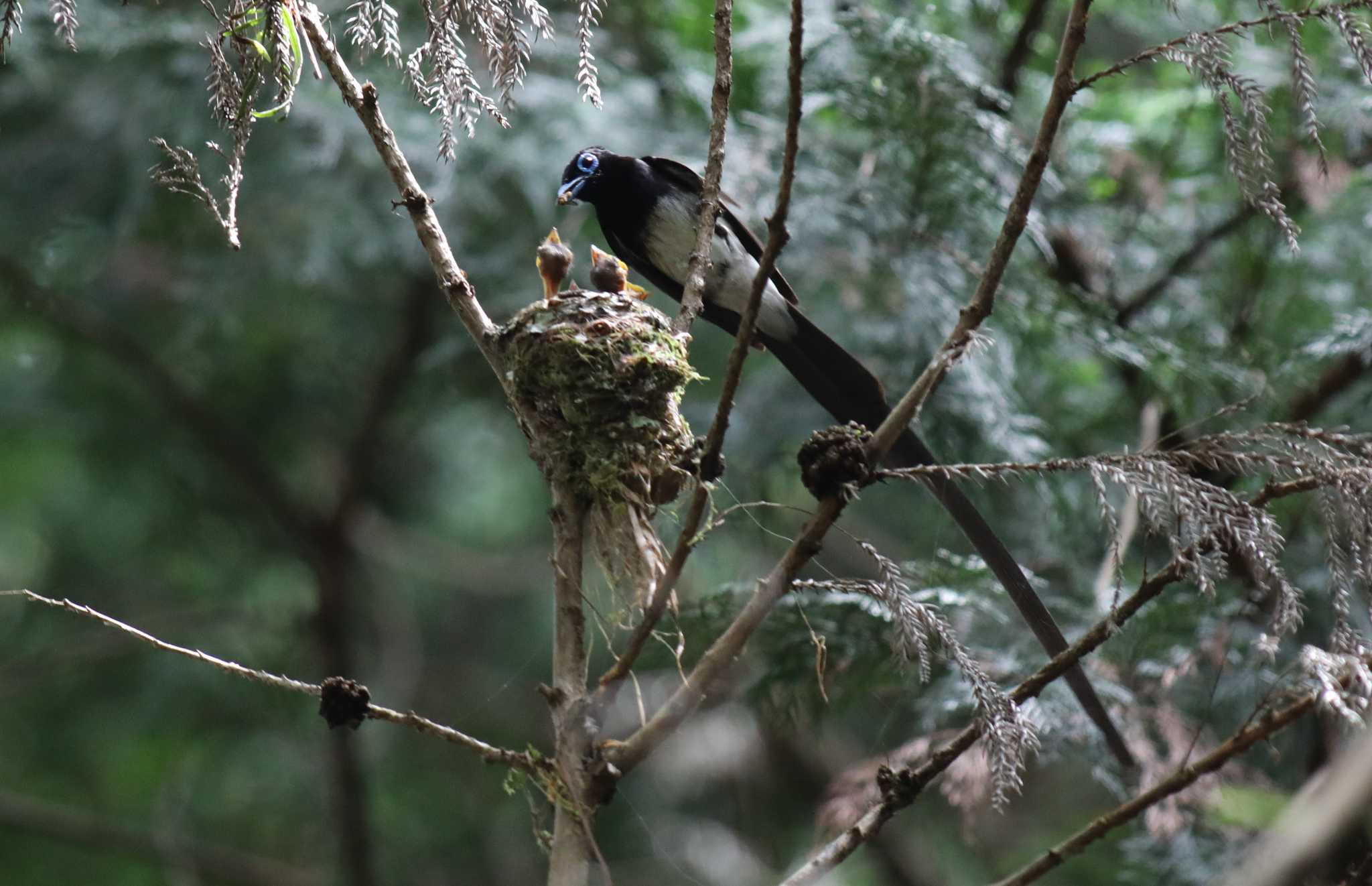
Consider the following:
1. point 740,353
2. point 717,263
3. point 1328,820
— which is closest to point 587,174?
point 717,263

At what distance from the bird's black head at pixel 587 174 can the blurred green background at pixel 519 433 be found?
1.90 feet

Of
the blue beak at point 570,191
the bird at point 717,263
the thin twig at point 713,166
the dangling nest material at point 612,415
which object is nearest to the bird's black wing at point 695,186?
the bird at point 717,263

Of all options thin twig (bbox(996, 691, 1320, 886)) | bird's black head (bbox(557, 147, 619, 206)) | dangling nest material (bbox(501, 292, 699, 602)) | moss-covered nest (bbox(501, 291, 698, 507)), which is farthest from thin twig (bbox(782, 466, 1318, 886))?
bird's black head (bbox(557, 147, 619, 206))

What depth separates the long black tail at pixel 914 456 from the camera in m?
2.38

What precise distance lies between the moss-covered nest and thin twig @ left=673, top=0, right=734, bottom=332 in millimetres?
72

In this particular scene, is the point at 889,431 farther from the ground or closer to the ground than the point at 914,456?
closer to the ground

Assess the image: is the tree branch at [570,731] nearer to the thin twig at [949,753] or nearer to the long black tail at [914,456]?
the thin twig at [949,753]

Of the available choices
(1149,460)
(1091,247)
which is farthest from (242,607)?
(1149,460)

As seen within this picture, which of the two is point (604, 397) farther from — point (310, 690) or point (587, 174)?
point (587, 174)

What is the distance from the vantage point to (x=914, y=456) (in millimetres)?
2893

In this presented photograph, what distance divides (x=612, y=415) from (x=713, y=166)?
1.77 feet

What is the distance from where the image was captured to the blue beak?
3.48 m

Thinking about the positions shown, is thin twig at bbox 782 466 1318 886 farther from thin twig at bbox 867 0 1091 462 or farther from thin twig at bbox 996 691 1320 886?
thin twig at bbox 867 0 1091 462

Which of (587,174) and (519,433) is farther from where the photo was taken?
(519,433)
